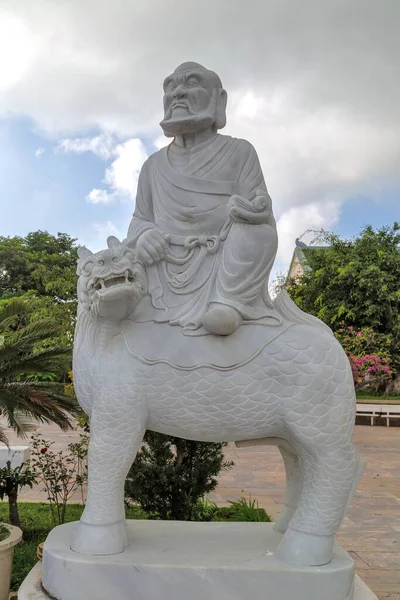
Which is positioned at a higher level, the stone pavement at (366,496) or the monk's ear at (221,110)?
the monk's ear at (221,110)

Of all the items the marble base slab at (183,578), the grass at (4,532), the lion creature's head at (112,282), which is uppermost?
the lion creature's head at (112,282)

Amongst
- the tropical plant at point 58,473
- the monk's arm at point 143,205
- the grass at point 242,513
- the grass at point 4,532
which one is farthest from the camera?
the grass at point 242,513

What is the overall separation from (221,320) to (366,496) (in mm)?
5209

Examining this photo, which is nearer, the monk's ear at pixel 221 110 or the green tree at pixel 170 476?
the monk's ear at pixel 221 110

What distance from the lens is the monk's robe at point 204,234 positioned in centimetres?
249

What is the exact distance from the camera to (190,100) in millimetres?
2752

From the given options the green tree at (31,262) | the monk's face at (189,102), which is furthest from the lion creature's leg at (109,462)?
the green tree at (31,262)

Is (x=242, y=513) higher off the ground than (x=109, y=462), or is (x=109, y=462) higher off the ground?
(x=109, y=462)

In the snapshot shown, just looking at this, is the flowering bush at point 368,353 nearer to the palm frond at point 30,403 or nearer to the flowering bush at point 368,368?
the flowering bush at point 368,368

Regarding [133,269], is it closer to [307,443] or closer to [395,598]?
[307,443]

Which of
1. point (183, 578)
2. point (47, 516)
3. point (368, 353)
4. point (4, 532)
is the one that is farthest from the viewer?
point (368, 353)

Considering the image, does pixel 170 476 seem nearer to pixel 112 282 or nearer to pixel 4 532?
pixel 4 532

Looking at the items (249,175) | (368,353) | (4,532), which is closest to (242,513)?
(4,532)

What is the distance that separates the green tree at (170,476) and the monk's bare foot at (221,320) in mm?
2467
